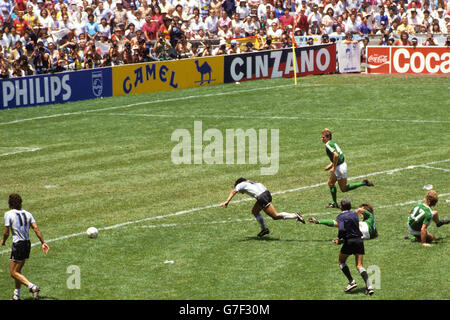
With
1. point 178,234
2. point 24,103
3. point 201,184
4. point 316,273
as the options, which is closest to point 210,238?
point 178,234

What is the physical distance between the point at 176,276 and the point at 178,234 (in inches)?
130

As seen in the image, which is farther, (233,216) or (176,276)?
(233,216)

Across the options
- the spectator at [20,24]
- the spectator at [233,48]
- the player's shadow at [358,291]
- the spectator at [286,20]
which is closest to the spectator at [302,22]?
the spectator at [286,20]

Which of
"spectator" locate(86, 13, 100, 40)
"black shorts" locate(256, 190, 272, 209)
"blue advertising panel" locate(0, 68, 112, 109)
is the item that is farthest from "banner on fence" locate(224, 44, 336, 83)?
"black shorts" locate(256, 190, 272, 209)

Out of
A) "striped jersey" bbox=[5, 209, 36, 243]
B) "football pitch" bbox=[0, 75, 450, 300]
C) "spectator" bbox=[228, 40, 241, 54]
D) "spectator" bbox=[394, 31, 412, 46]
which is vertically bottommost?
"football pitch" bbox=[0, 75, 450, 300]

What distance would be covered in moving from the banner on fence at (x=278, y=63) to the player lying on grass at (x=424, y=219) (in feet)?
93.5

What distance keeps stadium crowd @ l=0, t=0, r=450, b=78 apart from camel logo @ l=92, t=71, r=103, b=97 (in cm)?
82

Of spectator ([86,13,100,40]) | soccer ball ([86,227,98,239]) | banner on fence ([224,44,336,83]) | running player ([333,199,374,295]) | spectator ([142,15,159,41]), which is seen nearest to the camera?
running player ([333,199,374,295])

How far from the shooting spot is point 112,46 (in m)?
43.0

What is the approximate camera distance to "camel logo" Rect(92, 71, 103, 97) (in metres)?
41.5

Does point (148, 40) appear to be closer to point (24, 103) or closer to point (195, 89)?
point (195, 89)

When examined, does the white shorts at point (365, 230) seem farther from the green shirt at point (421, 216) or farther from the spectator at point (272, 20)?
the spectator at point (272, 20)

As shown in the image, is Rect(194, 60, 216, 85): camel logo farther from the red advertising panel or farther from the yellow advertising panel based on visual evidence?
the red advertising panel

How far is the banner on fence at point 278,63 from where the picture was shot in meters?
46.8
